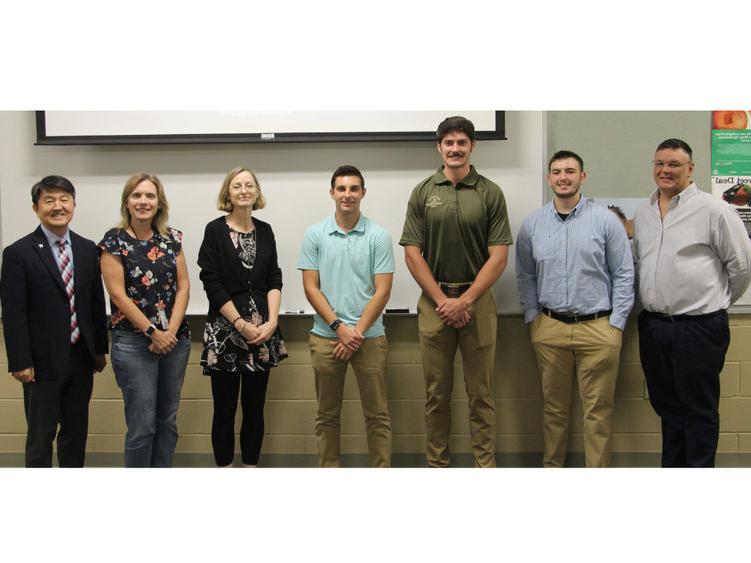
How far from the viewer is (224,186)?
3379mm

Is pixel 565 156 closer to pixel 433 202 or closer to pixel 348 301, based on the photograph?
pixel 433 202

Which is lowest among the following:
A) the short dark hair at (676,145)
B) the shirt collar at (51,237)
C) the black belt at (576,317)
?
the black belt at (576,317)

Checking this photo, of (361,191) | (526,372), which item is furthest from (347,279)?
(526,372)

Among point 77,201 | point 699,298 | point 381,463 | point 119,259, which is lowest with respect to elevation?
point 381,463

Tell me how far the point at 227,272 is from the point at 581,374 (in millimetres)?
1847

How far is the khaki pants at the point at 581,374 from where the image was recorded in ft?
11.0

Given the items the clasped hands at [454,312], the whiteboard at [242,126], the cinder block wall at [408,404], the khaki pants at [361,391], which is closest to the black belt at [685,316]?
the cinder block wall at [408,404]

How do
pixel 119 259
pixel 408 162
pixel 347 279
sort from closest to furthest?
pixel 119 259
pixel 347 279
pixel 408 162

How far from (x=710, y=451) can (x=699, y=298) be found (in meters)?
0.74

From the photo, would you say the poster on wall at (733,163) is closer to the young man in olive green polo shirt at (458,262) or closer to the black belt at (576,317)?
the black belt at (576,317)

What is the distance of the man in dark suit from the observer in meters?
2.93

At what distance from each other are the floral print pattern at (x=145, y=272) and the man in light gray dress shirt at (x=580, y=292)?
1.77 m

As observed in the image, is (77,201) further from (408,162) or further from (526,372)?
(526,372)

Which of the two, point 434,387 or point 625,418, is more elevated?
point 434,387
